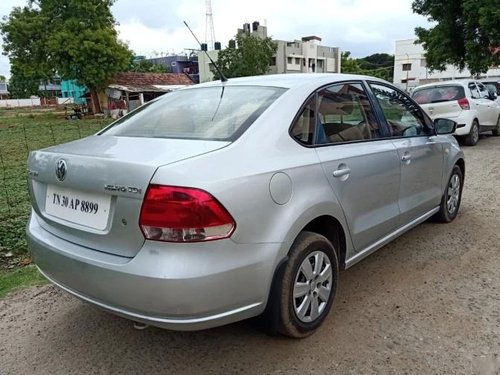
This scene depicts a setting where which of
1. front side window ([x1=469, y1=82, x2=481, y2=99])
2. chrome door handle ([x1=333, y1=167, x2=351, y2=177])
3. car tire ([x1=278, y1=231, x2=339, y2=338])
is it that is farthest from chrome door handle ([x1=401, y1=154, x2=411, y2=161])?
front side window ([x1=469, y1=82, x2=481, y2=99])

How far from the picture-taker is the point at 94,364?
2.60 m

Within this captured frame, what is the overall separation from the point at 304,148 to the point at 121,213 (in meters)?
1.16

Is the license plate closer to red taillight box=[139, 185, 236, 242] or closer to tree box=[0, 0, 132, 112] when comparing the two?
red taillight box=[139, 185, 236, 242]

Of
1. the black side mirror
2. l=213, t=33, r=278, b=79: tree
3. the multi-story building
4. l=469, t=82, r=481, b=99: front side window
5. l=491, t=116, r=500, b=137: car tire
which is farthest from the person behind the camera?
the multi-story building

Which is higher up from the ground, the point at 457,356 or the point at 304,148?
the point at 304,148

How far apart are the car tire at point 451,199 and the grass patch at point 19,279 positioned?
3945 millimetres

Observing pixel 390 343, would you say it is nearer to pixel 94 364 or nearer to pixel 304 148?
pixel 304 148

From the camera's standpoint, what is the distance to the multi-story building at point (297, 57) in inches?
2037

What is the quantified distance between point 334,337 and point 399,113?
209 cm

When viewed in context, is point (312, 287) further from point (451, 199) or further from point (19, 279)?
point (451, 199)

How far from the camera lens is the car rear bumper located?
209 cm

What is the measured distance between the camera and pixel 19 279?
386 centimetres

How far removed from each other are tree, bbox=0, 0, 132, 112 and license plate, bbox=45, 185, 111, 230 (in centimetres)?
3535

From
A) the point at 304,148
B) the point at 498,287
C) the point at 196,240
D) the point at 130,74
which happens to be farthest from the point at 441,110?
the point at 130,74
